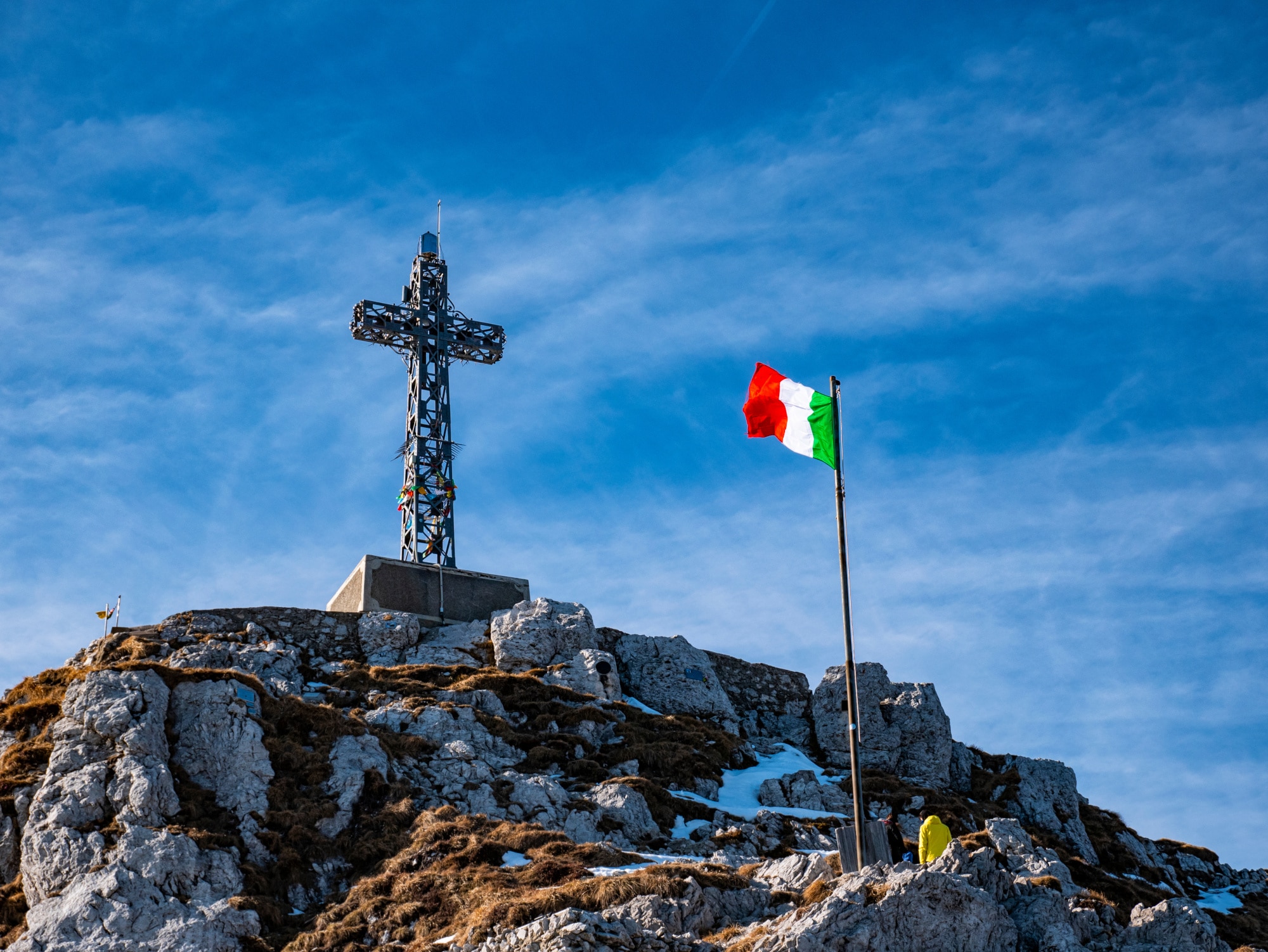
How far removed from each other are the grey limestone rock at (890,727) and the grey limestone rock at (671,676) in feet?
9.98

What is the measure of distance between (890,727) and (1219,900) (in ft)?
32.2

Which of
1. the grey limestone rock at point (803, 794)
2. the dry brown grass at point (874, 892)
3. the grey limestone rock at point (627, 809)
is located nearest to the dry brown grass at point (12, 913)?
the grey limestone rock at point (627, 809)

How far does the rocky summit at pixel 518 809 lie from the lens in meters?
21.2

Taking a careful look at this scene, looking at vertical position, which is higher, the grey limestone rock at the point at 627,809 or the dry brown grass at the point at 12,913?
the grey limestone rock at the point at 627,809

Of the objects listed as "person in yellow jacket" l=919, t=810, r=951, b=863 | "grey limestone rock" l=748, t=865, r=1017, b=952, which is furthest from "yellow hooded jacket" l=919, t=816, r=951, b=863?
"grey limestone rock" l=748, t=865, r=1017, b=952

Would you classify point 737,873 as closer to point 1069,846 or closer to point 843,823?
point 843,823

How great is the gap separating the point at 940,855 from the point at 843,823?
11117mm

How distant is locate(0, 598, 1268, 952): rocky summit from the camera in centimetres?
2125

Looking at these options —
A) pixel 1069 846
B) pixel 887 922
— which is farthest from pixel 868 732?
pixel 887 922

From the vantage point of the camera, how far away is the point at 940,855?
21.0m

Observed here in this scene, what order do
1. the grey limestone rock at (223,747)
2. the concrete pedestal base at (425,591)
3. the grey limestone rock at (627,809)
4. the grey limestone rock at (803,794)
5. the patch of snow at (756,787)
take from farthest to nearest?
the concrete pedestal base at (425,591) < the grey limestone rock at (803,794) < the patch of snow at (756,787) < the grey limestone rock at (627,809) < the grey limestone rock at (223,747)

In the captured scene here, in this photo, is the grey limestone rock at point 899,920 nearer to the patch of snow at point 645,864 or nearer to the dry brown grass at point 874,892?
the dry brown grass at point 874,892

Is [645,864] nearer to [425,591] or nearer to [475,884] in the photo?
[475,884]

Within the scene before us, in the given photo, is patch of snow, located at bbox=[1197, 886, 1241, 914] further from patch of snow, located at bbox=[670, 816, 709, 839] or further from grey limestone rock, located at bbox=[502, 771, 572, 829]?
grey limestone rock, located at bbox=[502, 771, 572, 829]
